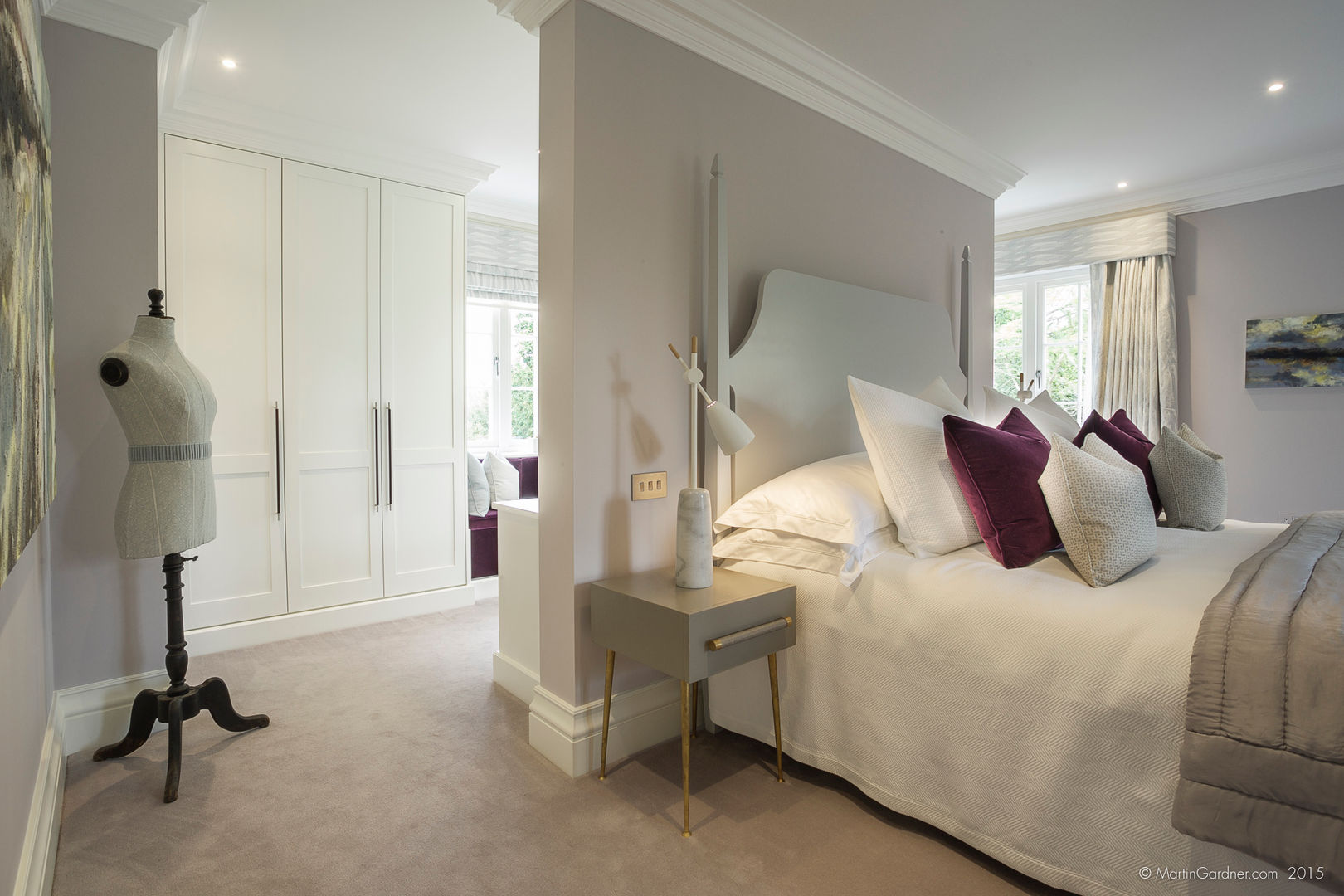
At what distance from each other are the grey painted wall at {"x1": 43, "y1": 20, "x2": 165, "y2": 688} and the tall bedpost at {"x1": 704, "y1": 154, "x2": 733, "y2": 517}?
1.94 metres

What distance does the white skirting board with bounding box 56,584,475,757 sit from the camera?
2.30m

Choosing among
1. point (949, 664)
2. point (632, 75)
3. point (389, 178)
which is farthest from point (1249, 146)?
point (389, 178)

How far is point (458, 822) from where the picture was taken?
6.18ft

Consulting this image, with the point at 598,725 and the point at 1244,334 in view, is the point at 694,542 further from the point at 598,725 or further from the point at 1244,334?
the point at 1244,334

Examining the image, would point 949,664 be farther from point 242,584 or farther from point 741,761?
point 242,584

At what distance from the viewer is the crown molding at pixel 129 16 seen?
2266mm

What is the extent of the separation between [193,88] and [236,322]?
1034mm

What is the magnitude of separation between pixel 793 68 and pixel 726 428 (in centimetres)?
158

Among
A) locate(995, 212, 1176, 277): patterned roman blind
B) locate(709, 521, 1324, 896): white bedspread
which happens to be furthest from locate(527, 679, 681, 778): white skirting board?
locate(995, 212, 1176, 277): patterned roman blind

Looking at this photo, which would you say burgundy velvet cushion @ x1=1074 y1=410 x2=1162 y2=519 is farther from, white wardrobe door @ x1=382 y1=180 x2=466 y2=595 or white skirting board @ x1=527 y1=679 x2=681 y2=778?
white wardrobe door @ x1=382 y1=180 x2=466 y2=595

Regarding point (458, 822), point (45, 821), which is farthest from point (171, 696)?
point (458, 822)

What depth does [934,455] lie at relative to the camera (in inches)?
88.4

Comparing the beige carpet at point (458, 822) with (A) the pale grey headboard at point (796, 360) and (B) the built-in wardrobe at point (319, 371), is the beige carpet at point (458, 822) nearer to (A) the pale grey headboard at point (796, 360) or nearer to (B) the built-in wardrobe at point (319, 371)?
(A) the pale grey headboard at point (796, 360)

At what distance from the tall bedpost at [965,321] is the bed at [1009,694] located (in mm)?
1584
